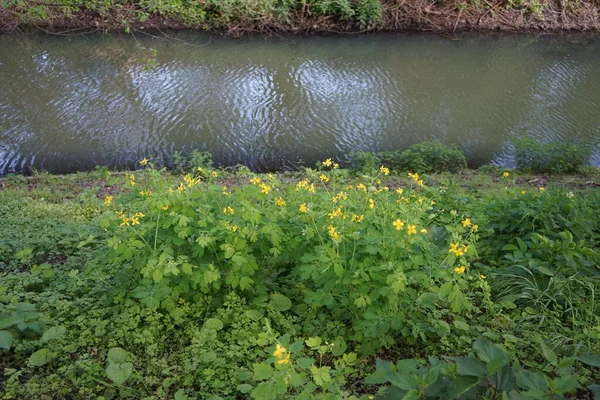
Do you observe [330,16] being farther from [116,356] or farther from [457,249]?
[116,356]

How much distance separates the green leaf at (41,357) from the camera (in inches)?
115

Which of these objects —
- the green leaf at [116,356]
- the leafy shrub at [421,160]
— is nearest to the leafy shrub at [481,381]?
the green leaf at [116,356]

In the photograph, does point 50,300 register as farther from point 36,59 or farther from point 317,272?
point 36,59

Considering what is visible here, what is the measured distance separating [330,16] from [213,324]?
1565 cm

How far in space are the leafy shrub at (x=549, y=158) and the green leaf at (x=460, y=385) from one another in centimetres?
775

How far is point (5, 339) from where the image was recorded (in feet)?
9.39

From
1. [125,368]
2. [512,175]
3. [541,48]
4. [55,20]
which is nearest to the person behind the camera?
[125,368]

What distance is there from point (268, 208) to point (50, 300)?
160 cm

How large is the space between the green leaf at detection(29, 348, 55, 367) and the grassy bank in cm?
1276

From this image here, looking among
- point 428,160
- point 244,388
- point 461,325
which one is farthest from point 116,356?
point 428,160

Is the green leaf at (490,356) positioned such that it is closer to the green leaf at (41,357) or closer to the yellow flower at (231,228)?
the yellow flower at (231,228)

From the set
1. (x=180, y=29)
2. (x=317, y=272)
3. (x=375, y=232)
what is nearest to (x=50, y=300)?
(x=317, y=272)

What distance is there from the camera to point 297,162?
947 cm

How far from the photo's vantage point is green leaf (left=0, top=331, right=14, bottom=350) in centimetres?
284
